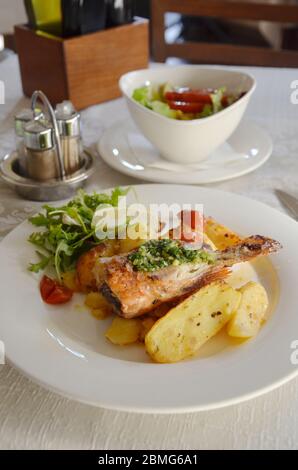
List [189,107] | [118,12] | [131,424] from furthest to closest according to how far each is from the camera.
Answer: [118,12] < [189,107] < [131,424]

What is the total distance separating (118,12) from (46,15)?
228 millimetres

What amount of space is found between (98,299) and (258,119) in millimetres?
983

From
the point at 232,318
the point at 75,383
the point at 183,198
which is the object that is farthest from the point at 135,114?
the point at 75,383

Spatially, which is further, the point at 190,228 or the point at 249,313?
the point at 190,228

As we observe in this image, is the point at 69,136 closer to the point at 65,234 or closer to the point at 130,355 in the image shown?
the point at 65,234

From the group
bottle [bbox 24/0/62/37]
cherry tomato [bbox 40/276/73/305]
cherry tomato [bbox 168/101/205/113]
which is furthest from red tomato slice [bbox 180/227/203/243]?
bottle [bbox 24/0/62/37]

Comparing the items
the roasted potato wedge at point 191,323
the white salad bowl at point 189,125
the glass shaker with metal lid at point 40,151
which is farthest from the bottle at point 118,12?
the roasted potato wedge at point 191,323

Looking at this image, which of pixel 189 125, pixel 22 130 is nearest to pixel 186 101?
pixel 189 125

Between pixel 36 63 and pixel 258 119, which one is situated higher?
pixel 36 63

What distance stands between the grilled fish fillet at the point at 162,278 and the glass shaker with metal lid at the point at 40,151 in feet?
1.42

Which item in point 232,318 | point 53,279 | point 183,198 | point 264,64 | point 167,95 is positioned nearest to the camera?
point 232,318

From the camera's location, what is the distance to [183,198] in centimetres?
115

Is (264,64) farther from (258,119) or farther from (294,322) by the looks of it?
(294,322)

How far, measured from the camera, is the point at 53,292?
0.91 meters
